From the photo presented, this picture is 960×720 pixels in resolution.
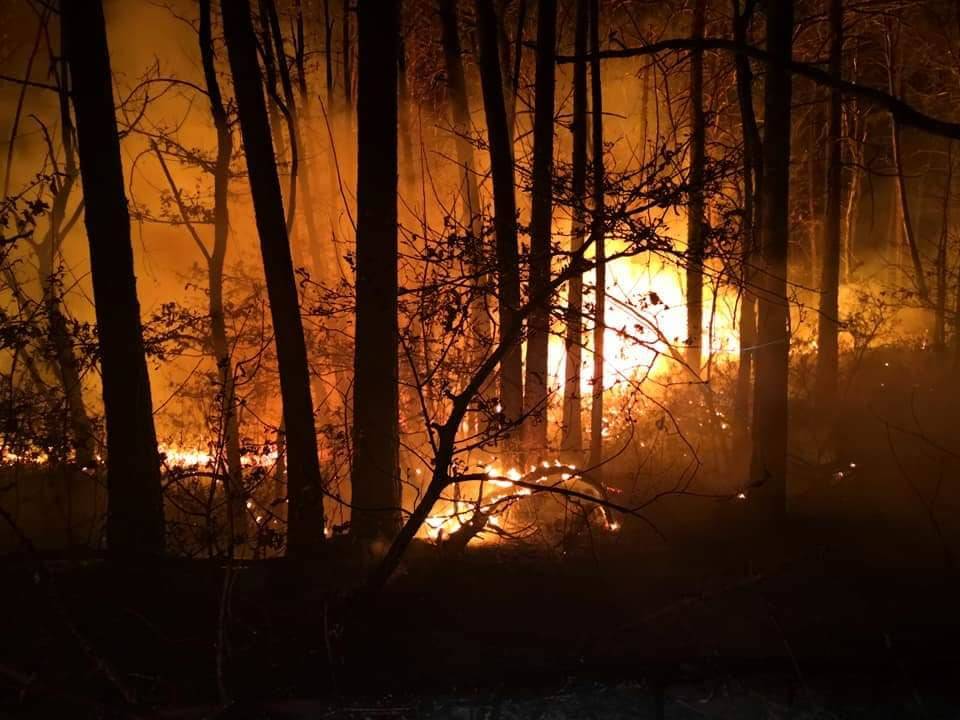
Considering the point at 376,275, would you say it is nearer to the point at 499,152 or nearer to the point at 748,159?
the point at 499,152

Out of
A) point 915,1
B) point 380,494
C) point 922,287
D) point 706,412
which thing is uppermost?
point 915,1

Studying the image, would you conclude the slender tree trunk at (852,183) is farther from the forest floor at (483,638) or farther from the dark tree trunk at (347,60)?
the forest floor at (483,638)

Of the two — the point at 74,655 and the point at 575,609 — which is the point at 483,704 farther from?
the point at 74,655

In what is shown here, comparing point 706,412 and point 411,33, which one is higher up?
point 411,33

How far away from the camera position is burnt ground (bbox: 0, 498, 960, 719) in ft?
16.4

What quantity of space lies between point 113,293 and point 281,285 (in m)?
1.58

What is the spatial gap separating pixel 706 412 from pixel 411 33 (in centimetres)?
1113

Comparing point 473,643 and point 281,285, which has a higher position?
point 281,285

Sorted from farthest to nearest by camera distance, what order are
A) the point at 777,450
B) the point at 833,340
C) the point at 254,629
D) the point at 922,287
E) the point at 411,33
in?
the point at 922,287 → the point at 411,33 → the point at 833,340 → the point at 777,450 → the point at 254,629

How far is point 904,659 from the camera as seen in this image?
5.28 metres

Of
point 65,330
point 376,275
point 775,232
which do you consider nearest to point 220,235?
point 65,330

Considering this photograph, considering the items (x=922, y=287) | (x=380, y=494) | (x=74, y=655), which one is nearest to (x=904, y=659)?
(x=380, y=494)

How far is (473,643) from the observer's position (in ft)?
19.1

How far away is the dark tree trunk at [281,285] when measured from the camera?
722cm
